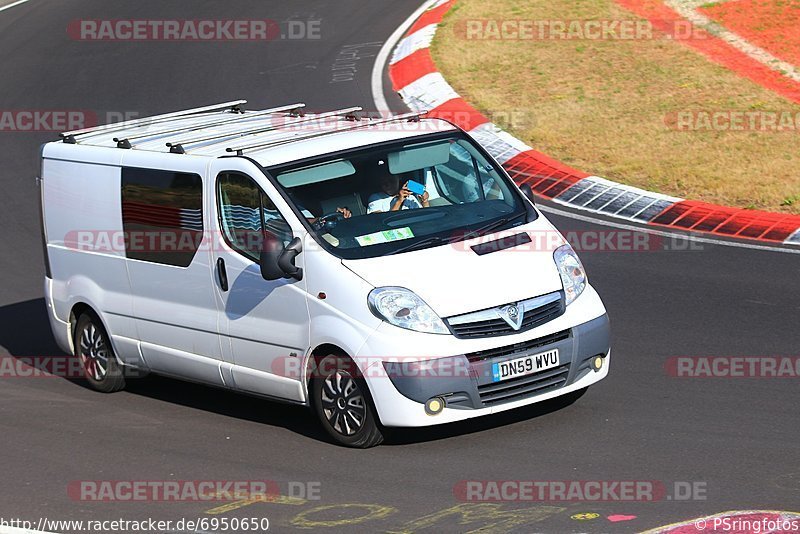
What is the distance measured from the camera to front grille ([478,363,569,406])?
8.42 m

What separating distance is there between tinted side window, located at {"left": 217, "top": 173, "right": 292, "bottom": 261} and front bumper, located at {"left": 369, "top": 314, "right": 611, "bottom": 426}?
4.57 ft

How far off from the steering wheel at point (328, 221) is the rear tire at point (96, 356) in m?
2.64

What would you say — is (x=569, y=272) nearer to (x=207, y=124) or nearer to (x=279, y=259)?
(x=279, y=259)

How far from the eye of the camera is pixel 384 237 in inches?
350

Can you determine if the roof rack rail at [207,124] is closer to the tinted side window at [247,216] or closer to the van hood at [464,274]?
the tinted side window at [247,216]

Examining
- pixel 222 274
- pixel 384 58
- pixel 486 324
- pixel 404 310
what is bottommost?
pixel 486 324

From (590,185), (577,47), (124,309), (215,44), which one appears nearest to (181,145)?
(124,309)

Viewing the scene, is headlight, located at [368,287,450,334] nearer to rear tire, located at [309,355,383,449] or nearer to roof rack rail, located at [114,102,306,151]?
rear tire, located at [309,355,383,449]

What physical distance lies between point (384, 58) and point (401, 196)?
451 inches

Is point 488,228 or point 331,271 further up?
point 488,228

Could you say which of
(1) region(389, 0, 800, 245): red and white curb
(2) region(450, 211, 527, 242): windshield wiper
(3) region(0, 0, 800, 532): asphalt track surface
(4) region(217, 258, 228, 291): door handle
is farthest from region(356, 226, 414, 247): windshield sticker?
(1) region(389, 0, 800, 245): red and white curb

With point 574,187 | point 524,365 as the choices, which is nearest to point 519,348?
point 524,365

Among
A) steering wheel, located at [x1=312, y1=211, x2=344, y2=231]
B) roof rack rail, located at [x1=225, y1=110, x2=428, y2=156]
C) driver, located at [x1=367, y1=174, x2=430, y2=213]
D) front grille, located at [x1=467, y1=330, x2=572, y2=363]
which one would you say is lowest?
front grille, located at [x1=467, y1=330, x2=572, y2=363]

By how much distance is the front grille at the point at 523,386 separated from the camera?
8422 mm
